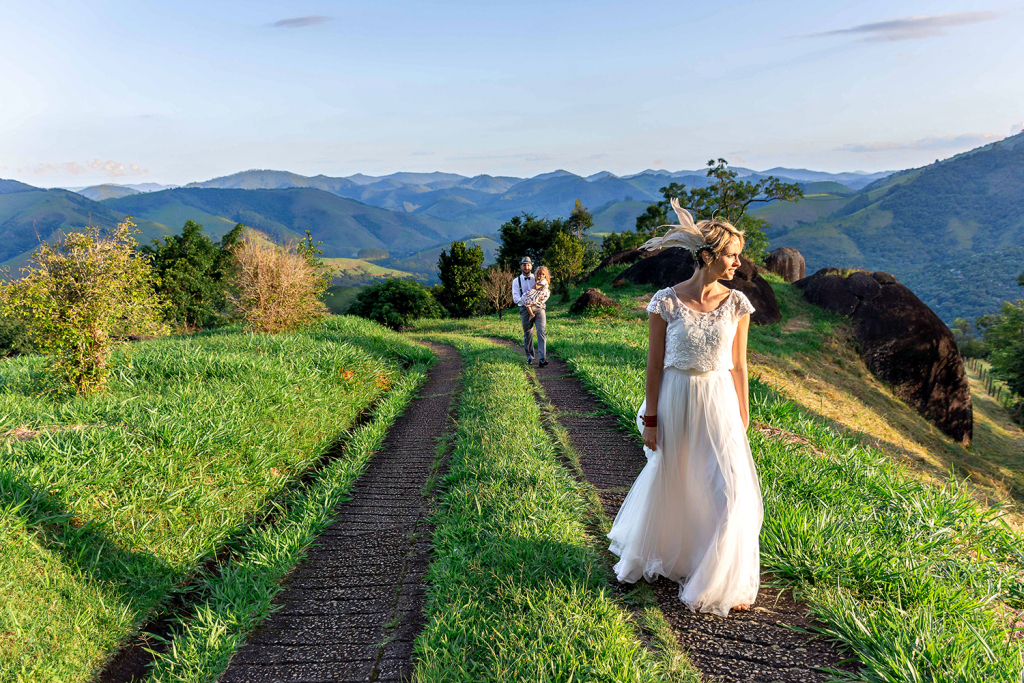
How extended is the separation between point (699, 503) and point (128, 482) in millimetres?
4685

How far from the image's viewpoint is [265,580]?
3799 mm

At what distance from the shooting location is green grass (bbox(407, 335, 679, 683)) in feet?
8.34

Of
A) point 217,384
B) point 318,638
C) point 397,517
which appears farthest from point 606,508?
point 217,384

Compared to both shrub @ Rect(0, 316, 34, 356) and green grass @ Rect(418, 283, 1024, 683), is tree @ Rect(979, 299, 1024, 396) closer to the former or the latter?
green grass @ Rect(418, 283, 1024, 683)

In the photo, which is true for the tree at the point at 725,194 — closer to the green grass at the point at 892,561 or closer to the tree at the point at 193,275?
the green grass at the point at 892,561

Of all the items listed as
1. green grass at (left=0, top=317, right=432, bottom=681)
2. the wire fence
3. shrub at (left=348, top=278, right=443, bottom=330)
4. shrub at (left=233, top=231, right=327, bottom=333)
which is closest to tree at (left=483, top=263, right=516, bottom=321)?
shrub at (left=348, top=278, right=443, bottom=330)

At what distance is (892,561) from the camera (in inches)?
123

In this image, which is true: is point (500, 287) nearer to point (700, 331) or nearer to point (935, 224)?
point (700, 331)

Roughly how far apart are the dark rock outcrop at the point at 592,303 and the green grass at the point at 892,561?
484 inches

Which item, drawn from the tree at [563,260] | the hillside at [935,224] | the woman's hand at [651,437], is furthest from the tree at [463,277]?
the hillside at [935,224]

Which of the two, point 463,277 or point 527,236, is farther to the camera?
point 527,236

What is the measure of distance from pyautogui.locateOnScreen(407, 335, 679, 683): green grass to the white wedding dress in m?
0.43

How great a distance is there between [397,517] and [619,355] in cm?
655

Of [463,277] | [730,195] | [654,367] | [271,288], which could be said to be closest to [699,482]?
[654,367]
